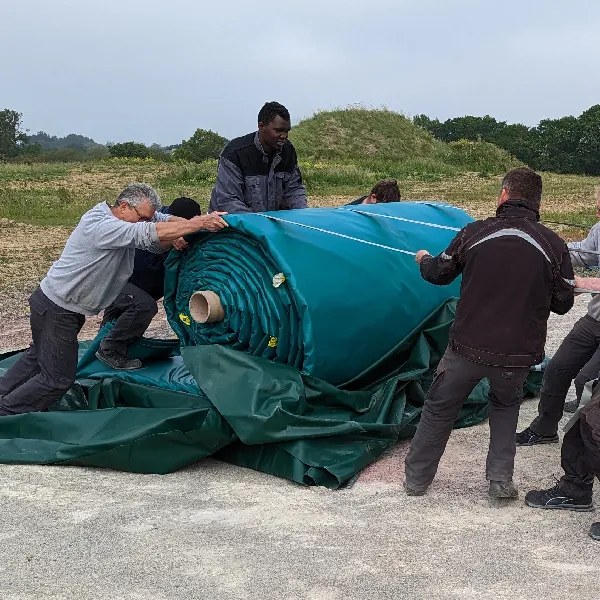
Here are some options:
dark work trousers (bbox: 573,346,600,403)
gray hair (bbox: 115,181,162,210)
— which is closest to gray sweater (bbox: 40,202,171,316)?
gray hair (bbox: 115,181,162,210)

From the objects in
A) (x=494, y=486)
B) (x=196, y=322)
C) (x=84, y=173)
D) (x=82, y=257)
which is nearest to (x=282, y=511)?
(x=494, y=486)

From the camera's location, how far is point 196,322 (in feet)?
17.6

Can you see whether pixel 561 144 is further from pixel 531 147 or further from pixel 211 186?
pixel 211 186

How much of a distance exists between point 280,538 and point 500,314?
4.72 feet

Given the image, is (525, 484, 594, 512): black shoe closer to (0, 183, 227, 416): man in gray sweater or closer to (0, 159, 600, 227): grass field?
(0, 183, 227, 416): man in gray sweater

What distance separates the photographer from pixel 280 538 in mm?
3674

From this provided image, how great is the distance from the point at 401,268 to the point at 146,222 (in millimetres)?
1652

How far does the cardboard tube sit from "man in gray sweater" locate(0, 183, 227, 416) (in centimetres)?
39

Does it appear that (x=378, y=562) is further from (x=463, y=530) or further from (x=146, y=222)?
(x=146, y=222)

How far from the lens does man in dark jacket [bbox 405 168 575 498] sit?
392 cm

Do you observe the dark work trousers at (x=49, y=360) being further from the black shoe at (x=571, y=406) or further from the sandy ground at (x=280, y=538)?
the black shoe at (x=571, y=406)

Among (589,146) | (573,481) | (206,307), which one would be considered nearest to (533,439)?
(573,481)

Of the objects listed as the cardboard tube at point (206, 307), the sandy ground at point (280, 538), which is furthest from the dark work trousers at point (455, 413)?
the cardboard tube at point (206, 307)

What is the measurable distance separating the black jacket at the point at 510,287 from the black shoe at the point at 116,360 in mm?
2570
